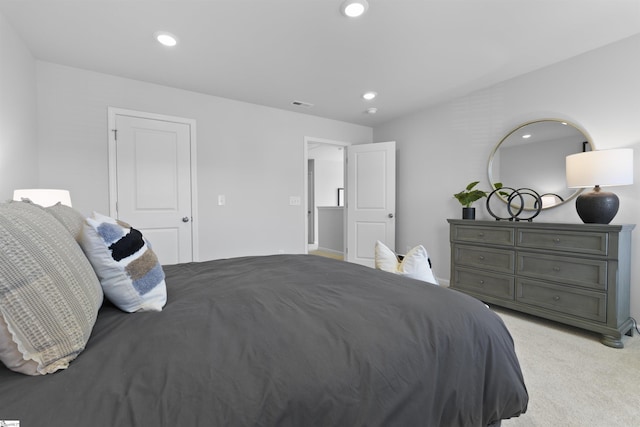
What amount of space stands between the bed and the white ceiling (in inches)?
78.3

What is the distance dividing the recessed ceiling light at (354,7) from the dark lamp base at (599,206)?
238 centimetres

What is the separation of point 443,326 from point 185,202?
127 inches

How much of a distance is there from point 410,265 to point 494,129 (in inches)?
106

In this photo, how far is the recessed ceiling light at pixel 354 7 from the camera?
1918 millimetres

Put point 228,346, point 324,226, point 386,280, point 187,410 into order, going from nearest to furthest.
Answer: point 187,410, point 228,346, point 386,280, point 324,226

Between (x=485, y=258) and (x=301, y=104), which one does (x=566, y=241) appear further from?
(x=301, y=104)

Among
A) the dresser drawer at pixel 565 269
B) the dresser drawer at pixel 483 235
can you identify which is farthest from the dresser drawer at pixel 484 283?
the dresser drawer at pixel 483 235

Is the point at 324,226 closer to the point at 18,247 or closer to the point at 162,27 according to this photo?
the point at 162,27

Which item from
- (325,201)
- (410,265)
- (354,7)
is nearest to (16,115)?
(354,7)

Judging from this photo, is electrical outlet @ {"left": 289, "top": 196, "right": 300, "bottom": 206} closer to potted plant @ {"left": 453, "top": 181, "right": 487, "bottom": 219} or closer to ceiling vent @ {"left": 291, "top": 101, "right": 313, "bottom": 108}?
ceiling vent @ {"left": 291, "top": 101, "right": 313, "bottom": 108}

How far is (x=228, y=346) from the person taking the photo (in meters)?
0.76

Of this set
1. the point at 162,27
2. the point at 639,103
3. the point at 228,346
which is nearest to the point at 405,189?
the point at 639,103

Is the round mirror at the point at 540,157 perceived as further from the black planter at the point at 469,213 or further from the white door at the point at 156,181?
the white door at the point at 156,181

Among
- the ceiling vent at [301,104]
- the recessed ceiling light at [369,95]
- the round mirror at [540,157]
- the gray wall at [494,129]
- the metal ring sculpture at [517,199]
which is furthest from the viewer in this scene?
the ceiling vent at [301,104]
